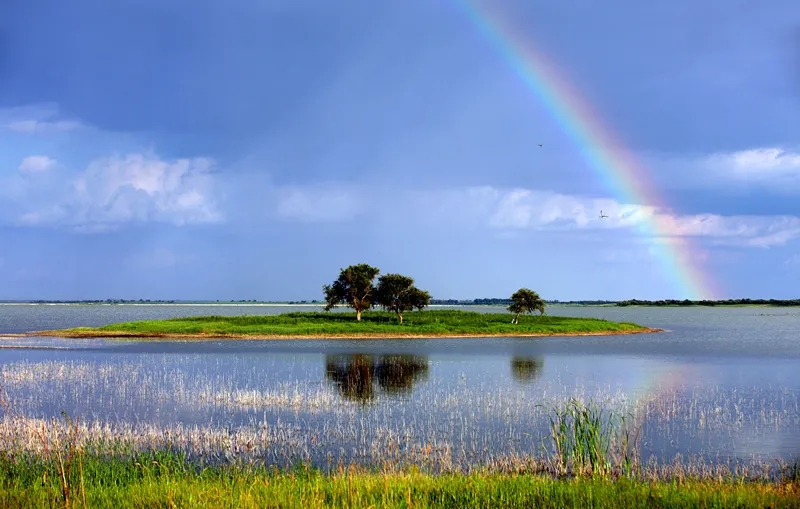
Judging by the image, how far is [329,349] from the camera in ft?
238

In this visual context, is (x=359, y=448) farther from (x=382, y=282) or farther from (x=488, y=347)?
(x=382, y=282)

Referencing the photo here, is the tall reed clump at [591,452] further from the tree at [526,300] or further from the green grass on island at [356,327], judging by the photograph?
the tree at [526,300]

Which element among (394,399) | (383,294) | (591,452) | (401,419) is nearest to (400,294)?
(383,294)

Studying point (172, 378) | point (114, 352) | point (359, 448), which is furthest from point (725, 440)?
point (114, 352)

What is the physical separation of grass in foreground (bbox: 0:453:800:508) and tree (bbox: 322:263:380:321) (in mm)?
89460

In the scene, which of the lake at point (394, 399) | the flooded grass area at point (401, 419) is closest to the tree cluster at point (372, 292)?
the lake at point (394, 399)

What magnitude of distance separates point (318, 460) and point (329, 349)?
51109 mm

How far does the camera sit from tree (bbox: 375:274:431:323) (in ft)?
343

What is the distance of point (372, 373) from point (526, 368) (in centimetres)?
1306

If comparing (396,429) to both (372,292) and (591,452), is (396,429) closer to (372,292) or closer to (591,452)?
(591,452)

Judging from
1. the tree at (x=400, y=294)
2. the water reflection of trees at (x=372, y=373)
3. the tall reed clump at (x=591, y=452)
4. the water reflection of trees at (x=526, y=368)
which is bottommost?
the water reflection of trees at (x=526, y=368)

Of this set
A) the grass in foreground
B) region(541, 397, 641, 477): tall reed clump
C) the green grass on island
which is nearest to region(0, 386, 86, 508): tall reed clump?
the grass in foreground

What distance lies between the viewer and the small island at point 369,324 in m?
92.1

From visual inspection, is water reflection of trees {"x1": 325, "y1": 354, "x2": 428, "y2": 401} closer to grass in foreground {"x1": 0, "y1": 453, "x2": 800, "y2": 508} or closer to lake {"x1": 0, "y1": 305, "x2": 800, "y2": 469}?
lake {"x1": 0, "y1": 305, "x2": 800, "y2": 469}
